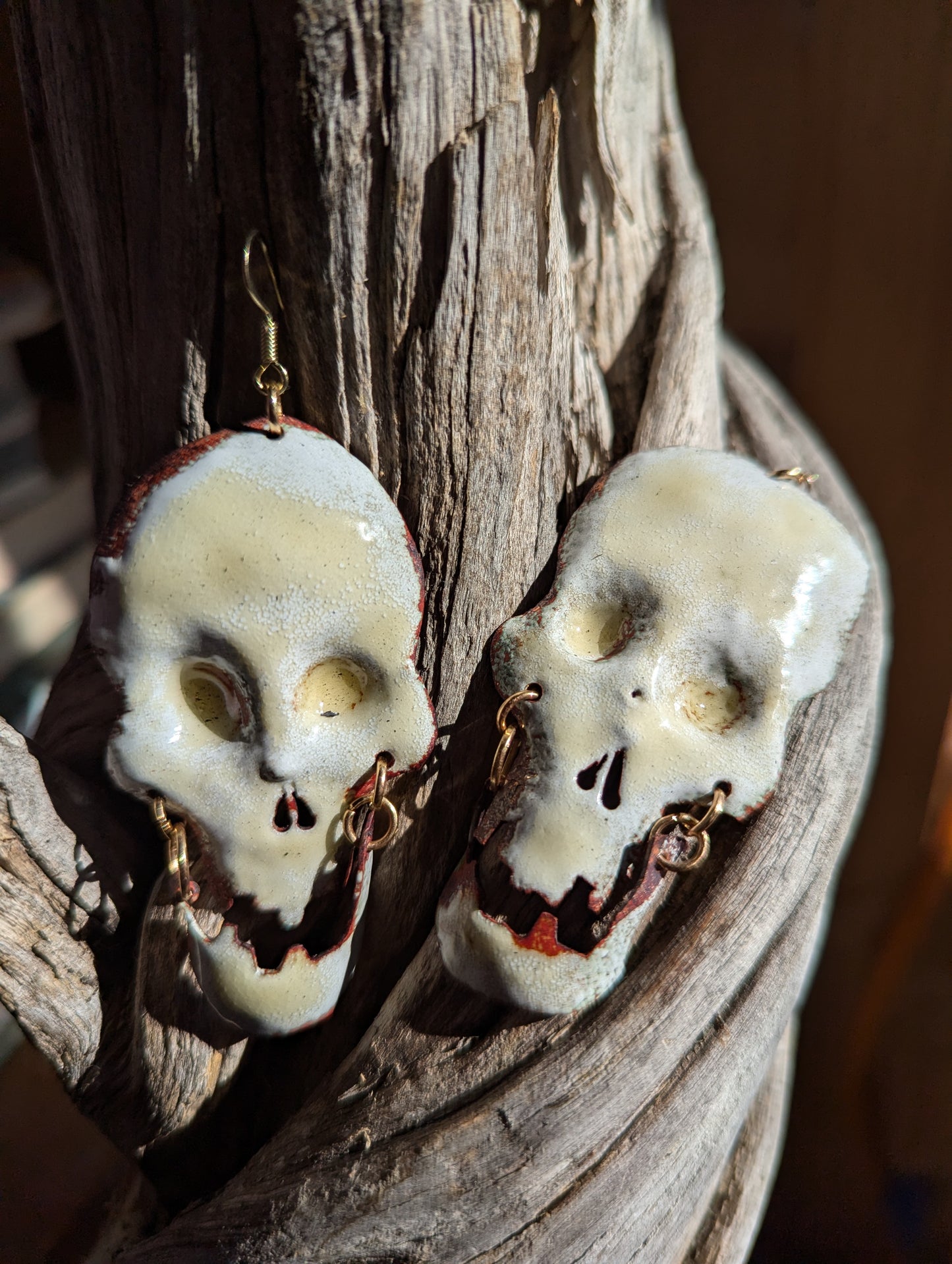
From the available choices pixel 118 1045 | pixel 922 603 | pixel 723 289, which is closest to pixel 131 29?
pixel 118 1045

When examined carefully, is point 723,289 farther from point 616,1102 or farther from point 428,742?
point 616,1102

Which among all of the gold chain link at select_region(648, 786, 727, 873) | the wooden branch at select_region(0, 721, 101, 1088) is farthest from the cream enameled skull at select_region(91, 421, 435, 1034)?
the gold chain link at select_region(648, 786, 727, 873)

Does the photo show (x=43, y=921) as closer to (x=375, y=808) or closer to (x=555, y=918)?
(x=375, y=808)

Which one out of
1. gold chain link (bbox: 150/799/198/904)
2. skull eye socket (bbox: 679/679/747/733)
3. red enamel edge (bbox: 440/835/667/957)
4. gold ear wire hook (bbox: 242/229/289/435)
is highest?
gold ear wire hook (bbox: 242/229/289/435)

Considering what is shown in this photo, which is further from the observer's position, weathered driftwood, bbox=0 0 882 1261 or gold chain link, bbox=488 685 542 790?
gold chain link, bbox=488 685 542 790

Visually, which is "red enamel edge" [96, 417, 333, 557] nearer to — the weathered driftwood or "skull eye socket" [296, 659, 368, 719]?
the weathered driftwood

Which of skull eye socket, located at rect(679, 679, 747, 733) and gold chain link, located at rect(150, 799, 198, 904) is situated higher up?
skull eye socket, located at rect(679, 679, 747, 733)
